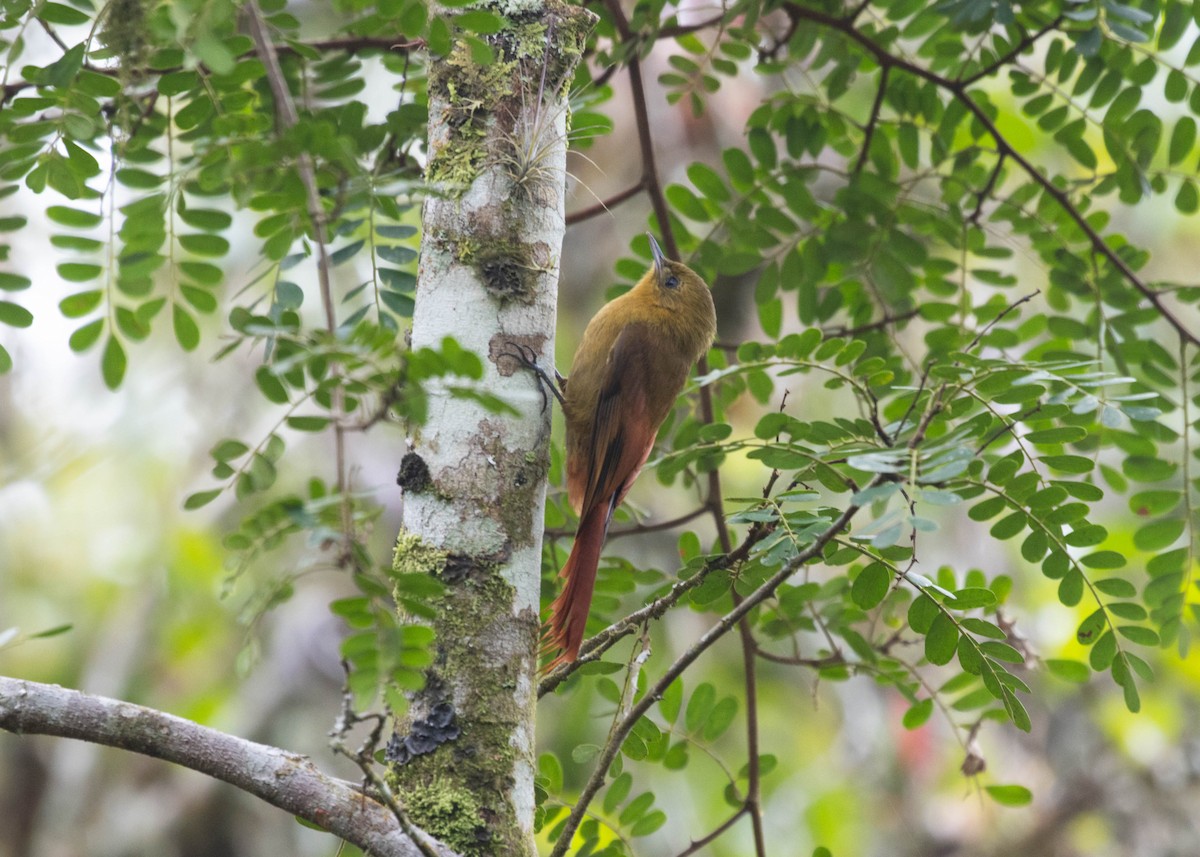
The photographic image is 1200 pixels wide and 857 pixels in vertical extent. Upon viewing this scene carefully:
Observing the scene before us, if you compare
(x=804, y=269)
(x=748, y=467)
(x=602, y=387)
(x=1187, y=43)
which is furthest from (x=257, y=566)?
(x=1187, y=43)

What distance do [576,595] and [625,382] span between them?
0.83m

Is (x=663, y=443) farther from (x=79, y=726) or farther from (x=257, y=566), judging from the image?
(x=257, y=566)

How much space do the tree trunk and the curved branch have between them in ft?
0.43

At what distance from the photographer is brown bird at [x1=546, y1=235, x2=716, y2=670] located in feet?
9.50

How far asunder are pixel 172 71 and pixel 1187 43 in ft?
18.7

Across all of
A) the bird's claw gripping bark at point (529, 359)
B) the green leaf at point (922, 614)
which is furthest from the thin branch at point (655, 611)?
the bird's claw gripping bark at point (529, 359)

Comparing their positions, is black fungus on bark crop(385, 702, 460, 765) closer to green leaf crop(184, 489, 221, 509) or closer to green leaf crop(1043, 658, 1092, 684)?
green leaf crop(184, 489, 221, 509)

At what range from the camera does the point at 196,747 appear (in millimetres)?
1667

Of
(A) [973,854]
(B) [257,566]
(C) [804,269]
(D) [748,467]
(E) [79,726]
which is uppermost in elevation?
(D) [748,467]

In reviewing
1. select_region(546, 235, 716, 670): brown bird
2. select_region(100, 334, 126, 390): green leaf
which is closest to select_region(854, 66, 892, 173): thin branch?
select_region(546, 235, 716, 670): brown bird

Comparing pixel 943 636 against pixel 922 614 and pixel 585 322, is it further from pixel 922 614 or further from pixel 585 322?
pixel 585 322

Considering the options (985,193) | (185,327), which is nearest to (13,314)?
(185,327)

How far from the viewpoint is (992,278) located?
3.12 meters

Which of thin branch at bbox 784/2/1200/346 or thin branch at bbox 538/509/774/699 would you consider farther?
thin branch at bbox 784/2/1200/346
